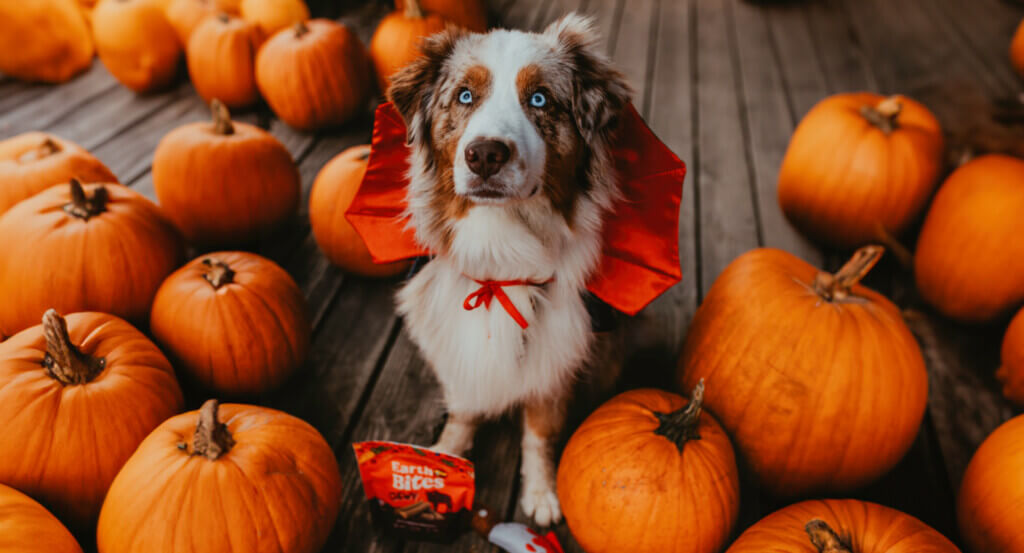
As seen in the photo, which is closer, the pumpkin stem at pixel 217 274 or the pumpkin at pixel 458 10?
the pumpkin stem at pixel 217 274

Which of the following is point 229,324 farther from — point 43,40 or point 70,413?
point 43,40

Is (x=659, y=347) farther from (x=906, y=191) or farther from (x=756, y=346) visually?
(x=906, y=191)

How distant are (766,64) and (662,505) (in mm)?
3827

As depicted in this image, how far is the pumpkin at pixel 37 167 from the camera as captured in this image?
2.24m

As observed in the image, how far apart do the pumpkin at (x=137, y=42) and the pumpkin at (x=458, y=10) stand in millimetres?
1453

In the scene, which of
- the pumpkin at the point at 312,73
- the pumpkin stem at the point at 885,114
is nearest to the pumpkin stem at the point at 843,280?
the pumpkin stem at the point at 885,114

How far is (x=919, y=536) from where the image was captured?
138 cm

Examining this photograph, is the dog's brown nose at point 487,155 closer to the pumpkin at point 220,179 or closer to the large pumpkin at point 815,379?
the large pumpkin at point 815,379

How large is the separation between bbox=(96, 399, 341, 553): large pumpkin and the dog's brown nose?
0.85 meters

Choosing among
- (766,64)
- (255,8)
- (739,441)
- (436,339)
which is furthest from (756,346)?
(255,8)

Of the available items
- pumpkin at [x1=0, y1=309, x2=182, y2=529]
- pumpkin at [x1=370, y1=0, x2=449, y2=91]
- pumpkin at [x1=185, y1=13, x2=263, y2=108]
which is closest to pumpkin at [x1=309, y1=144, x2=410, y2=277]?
pumpkin at [x1=0, y1=309, x2=182, y2=529]

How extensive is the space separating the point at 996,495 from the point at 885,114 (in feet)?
5.39

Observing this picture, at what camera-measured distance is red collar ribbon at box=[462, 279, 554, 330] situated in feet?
5.57

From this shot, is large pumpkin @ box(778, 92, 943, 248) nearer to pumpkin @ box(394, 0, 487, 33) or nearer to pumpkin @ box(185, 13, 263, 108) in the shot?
pumpkin @ box(394, 0, 487, 33)
